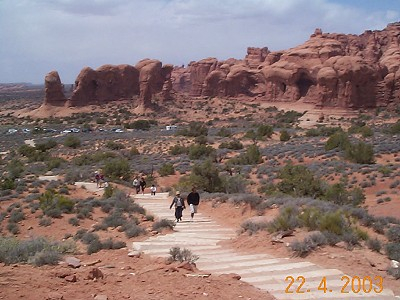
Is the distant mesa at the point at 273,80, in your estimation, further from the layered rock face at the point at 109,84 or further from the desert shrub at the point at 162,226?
the desert shrub at the point at 162,226

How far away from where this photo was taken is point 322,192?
19.3 m

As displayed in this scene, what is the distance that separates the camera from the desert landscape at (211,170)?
785 cm

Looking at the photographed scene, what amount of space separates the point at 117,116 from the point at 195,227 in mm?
57961

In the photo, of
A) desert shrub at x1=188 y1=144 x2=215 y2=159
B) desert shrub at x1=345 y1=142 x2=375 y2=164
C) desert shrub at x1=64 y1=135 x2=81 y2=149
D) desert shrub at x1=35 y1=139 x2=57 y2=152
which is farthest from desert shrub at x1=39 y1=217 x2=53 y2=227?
desert shrub at x1=64 y1=135 x2=81 y2=149

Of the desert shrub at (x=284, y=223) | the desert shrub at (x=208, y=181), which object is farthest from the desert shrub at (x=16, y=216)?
the desert shrub at (x=284, y=223)

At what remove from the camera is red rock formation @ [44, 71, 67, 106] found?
7569cm

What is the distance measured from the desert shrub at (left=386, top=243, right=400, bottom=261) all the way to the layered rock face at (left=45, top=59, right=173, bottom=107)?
218 feet

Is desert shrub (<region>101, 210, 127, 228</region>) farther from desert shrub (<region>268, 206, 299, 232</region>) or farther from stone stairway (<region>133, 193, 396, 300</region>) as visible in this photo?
desert shrub (<region>268, 206, 299, 232</region>)

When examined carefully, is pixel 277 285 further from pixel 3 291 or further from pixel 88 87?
pixel 88 87

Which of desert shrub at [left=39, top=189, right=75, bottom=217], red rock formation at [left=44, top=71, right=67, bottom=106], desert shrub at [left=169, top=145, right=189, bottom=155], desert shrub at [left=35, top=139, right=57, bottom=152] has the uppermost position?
red rock formation at [left=44, top=71, right=67, bottom=106]

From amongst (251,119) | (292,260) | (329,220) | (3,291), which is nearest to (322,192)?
(329,220)

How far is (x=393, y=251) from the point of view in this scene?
932cm
